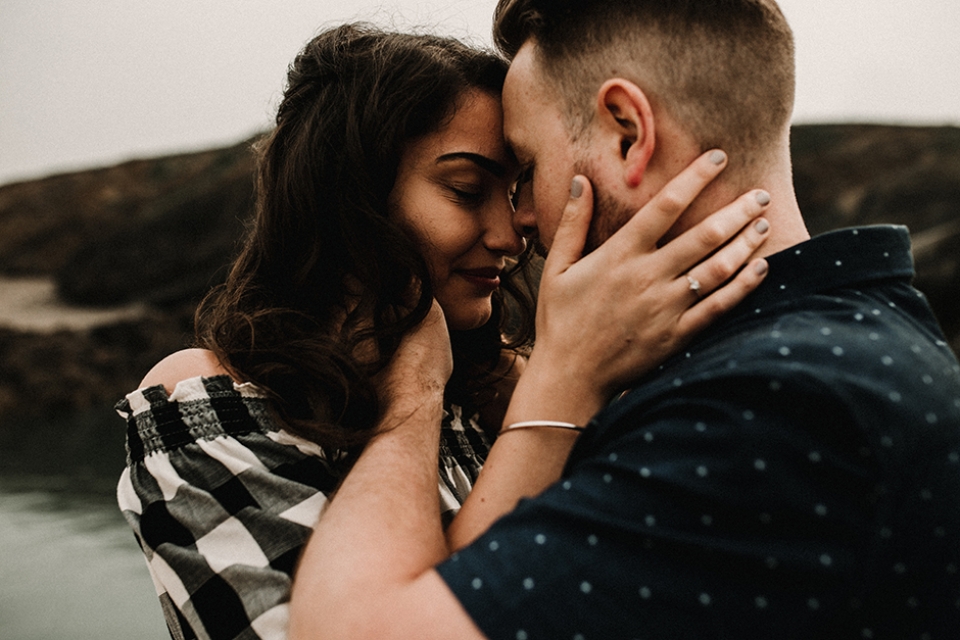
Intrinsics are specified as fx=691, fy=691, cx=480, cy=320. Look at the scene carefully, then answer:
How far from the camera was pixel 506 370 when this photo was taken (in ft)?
6.34

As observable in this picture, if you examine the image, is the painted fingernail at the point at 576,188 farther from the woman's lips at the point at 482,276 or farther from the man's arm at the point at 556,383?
the woman's lips at the point at 482,276

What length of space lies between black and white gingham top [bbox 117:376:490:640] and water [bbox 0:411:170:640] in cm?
341

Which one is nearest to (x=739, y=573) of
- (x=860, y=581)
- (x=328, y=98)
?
(x=860, y=581)

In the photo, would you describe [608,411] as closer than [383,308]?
Yes

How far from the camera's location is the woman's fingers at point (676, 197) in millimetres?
980

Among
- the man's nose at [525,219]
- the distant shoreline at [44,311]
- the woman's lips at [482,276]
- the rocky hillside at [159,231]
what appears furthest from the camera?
the distant shoreline at [44,311]

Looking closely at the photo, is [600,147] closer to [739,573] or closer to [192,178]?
[739,573]

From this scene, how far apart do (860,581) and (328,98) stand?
1350mm

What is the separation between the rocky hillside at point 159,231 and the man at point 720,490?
6.97 m

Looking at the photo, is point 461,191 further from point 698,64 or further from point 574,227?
point 698,64

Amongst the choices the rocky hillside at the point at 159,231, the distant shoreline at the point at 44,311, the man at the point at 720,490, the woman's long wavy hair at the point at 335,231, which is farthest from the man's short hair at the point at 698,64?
the distant shoreline at the point at 44,311

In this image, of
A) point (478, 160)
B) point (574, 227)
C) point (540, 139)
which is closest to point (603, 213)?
point (574, 227)

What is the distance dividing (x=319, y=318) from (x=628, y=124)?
2.45 feet

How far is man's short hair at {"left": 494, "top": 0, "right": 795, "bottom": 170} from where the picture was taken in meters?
1.02
